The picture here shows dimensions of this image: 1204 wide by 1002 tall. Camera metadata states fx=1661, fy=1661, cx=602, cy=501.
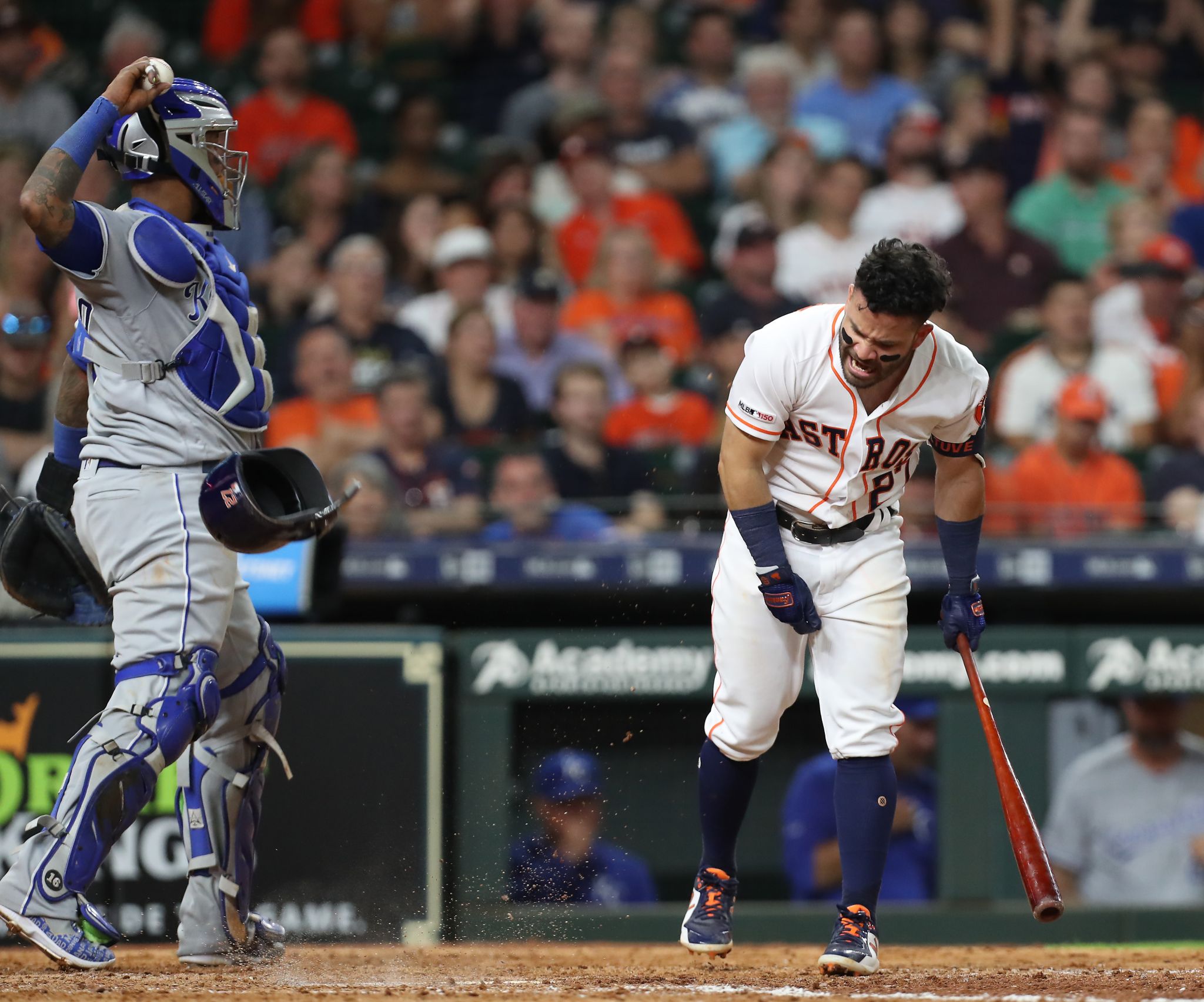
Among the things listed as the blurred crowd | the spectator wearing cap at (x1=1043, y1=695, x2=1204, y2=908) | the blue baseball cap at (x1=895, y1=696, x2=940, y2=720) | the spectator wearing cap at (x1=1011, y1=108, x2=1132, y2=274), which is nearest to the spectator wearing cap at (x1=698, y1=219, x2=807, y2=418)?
the blurred crowd

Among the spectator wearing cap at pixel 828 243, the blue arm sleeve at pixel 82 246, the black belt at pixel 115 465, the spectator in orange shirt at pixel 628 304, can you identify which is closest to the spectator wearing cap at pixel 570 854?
the black belt at pixel 115 465

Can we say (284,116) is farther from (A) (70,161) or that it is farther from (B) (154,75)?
(A) (70,161)

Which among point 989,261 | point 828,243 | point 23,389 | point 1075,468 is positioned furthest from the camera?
point 989,261

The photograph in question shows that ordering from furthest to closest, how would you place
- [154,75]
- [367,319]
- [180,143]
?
[367,319], [180,143], [154,75]

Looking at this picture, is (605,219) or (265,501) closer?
(265,501)

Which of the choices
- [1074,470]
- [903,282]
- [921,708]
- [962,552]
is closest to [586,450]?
[921,708]

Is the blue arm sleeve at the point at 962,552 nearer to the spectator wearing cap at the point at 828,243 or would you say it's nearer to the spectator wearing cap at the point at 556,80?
the spectator wearing cap at the point at 828,243

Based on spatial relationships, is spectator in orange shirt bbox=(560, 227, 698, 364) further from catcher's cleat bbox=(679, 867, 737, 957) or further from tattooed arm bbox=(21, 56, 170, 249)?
tattooed arm bbox=(21, 56, 170, 249)
